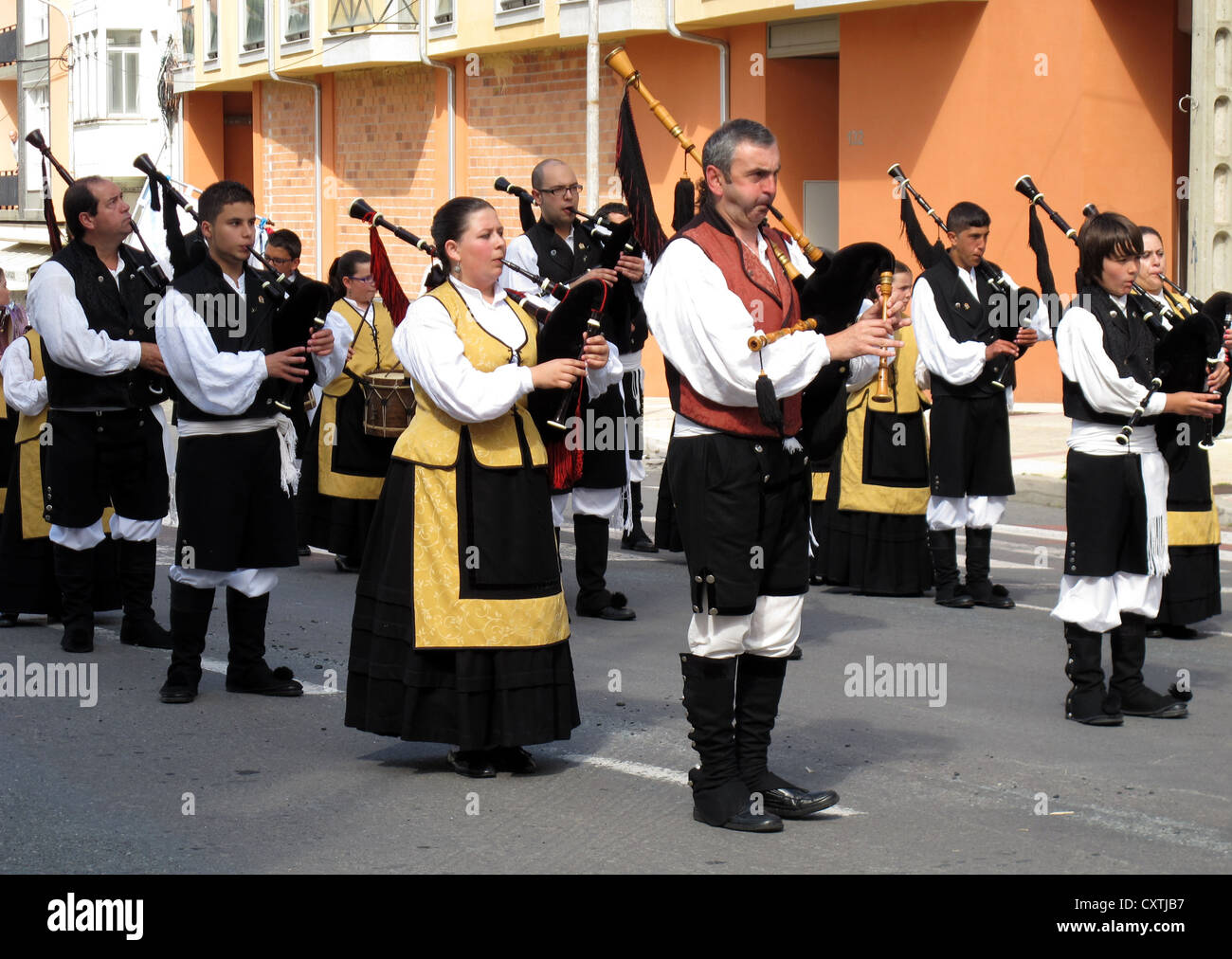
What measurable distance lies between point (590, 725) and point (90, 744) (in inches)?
75.7

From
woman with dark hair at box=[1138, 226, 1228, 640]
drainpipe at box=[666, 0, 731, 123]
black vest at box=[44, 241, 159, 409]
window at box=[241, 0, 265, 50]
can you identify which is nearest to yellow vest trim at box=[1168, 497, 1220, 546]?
woman with dark hair at box=[1138, 226, 1228, 640]

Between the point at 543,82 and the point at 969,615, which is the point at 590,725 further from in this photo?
the point at 543,82

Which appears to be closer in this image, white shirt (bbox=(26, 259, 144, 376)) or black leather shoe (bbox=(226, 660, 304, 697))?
black leather shoe (bbox=(226, 660, 304, 697))

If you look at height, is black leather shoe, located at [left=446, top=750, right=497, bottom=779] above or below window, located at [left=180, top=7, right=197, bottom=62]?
below

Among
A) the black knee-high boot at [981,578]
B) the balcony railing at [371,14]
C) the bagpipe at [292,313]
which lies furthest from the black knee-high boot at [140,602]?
the balcony railing at [371,14]

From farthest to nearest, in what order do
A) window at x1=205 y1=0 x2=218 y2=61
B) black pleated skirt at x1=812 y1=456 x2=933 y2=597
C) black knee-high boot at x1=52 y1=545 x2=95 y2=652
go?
window at x1=205 y1=0 x2=218 y2=61, black pleated skirt at x1=812 y1=456 x2=933 y2=597, black knee-high boot at x1=52 y1=545 x2=95 y2=652

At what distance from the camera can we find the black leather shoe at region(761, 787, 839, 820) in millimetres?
5754

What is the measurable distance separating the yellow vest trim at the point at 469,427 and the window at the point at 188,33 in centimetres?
3394

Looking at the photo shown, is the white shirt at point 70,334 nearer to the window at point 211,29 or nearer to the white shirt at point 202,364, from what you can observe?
the white shirt at point 202,364

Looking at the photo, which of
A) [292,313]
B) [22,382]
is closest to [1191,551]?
[292,313]

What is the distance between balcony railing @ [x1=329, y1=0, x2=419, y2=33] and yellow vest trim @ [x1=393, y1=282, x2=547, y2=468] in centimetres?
2347

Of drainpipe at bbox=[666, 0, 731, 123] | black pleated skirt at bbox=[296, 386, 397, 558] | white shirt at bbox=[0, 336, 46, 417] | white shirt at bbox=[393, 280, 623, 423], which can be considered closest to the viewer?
white shirt at bbox=[393, 280, 623, 423]

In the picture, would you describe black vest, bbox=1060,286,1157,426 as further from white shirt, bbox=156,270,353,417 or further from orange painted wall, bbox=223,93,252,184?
orange painted wall, bbox=223,93,252,184
